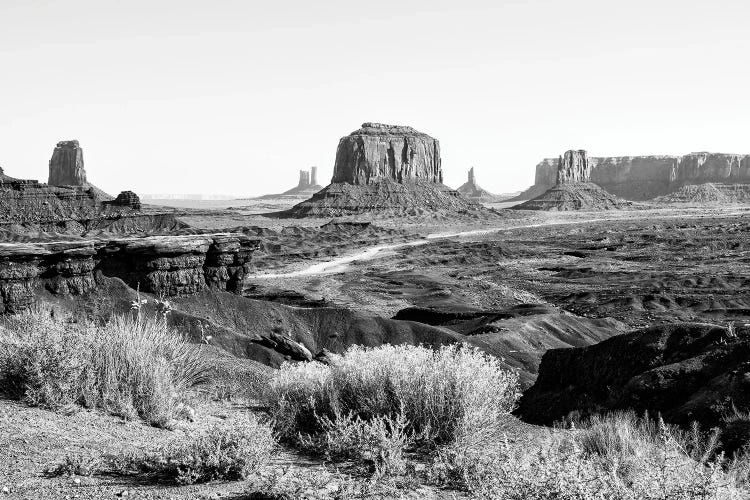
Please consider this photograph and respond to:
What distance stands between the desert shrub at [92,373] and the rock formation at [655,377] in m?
8.46

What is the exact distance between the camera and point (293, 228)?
105312 millimetres

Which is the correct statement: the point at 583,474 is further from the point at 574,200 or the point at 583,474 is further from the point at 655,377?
the point at 574,200

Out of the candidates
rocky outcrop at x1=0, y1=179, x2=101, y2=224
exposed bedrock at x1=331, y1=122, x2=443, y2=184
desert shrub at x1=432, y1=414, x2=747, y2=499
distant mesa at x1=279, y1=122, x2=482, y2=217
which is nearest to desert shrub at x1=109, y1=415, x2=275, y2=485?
desert shrub at x1=432, y1=414, x2=747, y2=499

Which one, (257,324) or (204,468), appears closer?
(204,468)

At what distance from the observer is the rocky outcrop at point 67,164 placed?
163m

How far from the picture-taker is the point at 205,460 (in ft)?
26.5

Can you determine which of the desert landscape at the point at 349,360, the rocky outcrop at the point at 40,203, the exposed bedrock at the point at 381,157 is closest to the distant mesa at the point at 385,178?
the exposed bedrock at the point at 381,157

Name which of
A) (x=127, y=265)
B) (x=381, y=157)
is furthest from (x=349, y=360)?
(x=381, y=157)

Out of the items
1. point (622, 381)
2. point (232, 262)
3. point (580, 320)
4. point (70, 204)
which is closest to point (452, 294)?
point (580, 320)

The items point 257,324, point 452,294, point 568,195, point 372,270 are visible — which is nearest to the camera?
point 257,324

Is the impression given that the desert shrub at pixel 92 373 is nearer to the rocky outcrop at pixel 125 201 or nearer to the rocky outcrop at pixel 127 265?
the rocky outcrop at pixel 127 265

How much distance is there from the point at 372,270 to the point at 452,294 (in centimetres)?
1705

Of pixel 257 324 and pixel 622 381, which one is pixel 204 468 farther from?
pixel 257 324

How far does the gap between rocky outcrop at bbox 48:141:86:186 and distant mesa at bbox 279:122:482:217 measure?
157 feet
